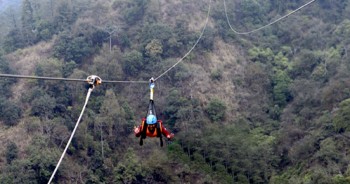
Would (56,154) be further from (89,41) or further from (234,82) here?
(234,82)

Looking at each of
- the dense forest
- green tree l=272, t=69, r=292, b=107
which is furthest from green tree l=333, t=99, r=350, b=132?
green tree l=272, t=69, r=292, b=107

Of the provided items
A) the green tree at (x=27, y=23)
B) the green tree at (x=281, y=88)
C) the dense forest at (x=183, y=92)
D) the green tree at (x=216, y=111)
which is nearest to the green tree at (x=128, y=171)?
the dense forest at (x=183, y=92)

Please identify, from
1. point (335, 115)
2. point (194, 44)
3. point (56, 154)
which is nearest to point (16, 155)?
point (56, 154)

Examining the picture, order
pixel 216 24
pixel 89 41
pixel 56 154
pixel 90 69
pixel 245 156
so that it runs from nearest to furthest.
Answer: pixel 56 154 < pixel 245 156 < pixel 90 69 < pixel 89 41 < pixel 216 24

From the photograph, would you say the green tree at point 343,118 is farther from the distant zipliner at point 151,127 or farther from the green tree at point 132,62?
the distant zipliner at point 151,127

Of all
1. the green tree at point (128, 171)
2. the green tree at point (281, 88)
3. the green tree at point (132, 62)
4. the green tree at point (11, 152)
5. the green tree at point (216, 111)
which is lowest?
the green tree at point (128, 171)

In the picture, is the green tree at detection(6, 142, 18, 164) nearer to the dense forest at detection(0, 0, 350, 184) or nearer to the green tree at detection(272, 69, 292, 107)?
the dense forest at detection(0, 0, 350, 184)

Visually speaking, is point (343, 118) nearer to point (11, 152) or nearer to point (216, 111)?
point (216, 111)

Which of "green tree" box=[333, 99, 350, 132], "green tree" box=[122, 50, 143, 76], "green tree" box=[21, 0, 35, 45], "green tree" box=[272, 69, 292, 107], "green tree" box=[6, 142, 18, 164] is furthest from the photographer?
"green tree" box=[21, 0, 35, 45]
